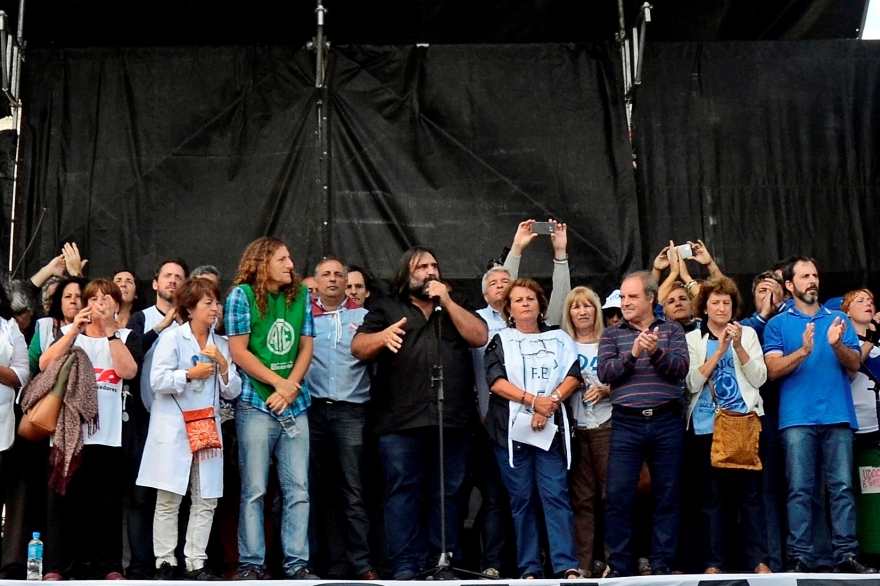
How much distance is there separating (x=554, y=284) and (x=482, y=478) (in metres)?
1.47

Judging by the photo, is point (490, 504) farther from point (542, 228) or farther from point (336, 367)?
point (542, 228)

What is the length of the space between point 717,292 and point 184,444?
124 inches

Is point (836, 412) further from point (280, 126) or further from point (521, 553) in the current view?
point (280, 126)

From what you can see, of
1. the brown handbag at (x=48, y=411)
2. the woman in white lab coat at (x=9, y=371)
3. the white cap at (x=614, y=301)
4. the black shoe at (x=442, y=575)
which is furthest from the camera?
the white cap at (x=614, y=301)

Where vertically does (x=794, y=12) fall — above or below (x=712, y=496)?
above

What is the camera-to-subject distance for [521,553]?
20.7 feet

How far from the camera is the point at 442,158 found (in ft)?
28.1

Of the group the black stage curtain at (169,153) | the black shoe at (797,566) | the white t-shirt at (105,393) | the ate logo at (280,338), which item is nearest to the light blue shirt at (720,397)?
the black shoe at (797,566)

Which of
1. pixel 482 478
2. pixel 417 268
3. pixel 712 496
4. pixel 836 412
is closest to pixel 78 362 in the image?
pixel 417 268

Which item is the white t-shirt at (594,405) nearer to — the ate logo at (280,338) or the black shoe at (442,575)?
the black shoe at (442,575)

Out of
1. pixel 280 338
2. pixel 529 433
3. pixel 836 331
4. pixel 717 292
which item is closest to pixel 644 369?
pixel 529 433

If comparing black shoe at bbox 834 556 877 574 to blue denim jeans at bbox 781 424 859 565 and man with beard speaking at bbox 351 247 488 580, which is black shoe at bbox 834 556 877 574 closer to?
blue denim jeans at bbox 781 424 859 565

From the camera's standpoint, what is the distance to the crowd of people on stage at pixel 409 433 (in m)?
6.12

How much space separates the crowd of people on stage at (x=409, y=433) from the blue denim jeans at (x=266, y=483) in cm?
1
